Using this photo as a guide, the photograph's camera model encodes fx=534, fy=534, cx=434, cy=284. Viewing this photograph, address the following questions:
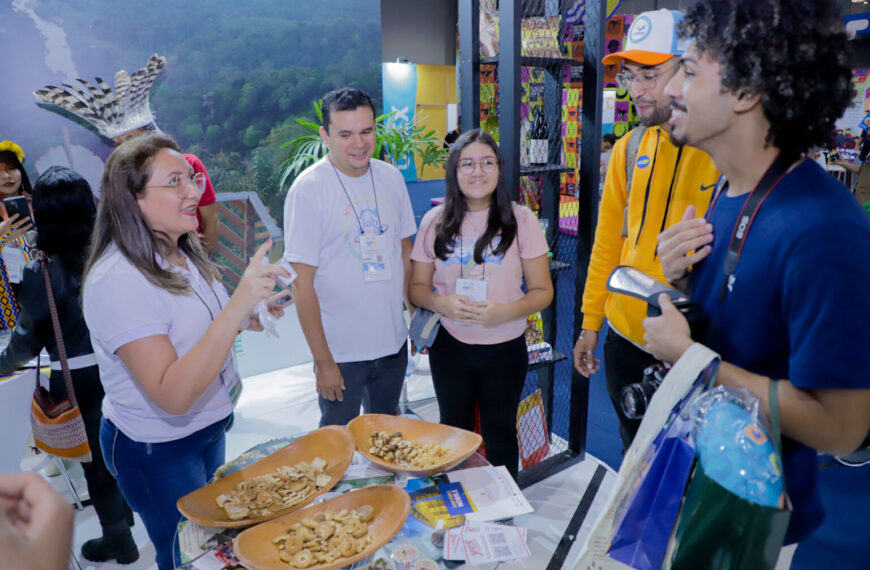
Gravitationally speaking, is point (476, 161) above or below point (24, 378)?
above

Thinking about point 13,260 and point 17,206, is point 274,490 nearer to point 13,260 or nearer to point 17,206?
point 13,260

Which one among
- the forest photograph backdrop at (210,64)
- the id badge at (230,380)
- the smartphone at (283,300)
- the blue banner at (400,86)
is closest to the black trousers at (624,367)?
the smartphone at (283,300)

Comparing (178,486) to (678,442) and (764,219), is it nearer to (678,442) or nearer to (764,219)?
(678,442)

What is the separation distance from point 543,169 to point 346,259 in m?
1.00

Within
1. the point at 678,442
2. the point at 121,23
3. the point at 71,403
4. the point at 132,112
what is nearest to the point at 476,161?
the point at 678,442

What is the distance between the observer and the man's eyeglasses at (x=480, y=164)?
2051 mm

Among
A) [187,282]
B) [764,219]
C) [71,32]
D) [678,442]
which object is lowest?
[678,442]

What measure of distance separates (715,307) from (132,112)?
380 cm

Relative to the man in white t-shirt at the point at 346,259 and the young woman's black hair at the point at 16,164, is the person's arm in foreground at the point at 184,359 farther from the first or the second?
the young woman's black hair at the point at 16,164

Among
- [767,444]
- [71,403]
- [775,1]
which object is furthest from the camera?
[71,403]

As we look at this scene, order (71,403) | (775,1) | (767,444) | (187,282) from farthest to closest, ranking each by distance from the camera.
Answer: (71,403), (187,282), (775,1), (767,444)

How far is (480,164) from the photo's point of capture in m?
2.05

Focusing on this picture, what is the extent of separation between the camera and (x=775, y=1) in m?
0.92

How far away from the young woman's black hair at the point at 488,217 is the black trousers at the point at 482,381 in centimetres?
35
